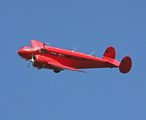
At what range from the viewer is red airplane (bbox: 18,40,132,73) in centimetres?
3388

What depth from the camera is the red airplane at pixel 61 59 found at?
3388cm

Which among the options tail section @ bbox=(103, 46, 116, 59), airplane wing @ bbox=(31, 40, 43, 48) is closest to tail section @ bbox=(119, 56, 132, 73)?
tail section @ bbox=(103, 46, 116, 59)

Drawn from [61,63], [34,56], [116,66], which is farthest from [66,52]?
[116,66]

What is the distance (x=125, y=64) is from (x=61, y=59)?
7326mm

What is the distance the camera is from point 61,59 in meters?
35.1

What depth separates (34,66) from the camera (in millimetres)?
33938

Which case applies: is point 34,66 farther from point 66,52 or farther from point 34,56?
point 66,52

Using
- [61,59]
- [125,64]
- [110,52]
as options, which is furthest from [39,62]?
[110,52]

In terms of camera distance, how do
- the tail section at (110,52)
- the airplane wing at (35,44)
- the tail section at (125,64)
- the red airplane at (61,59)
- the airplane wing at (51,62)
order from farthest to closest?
the tail section at (110,52)
the airplane wing at (35,44)
the tail section at (125,64)
the red airplane at (61,59)
the airplane wing at (51,62)

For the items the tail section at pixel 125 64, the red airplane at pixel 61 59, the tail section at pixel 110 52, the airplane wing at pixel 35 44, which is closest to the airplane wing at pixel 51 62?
the red airplane at pixel 61 59

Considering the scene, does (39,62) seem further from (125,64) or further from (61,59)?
(125,64)

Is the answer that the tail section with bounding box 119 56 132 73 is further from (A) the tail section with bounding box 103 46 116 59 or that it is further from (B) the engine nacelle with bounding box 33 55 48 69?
(B) the engine nacelle with bounding box 33 55 48 69

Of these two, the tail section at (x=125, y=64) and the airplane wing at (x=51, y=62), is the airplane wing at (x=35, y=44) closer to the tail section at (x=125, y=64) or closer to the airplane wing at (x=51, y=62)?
the airplane wing at (x=51, y=62)

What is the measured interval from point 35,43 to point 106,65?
8.46 metres
